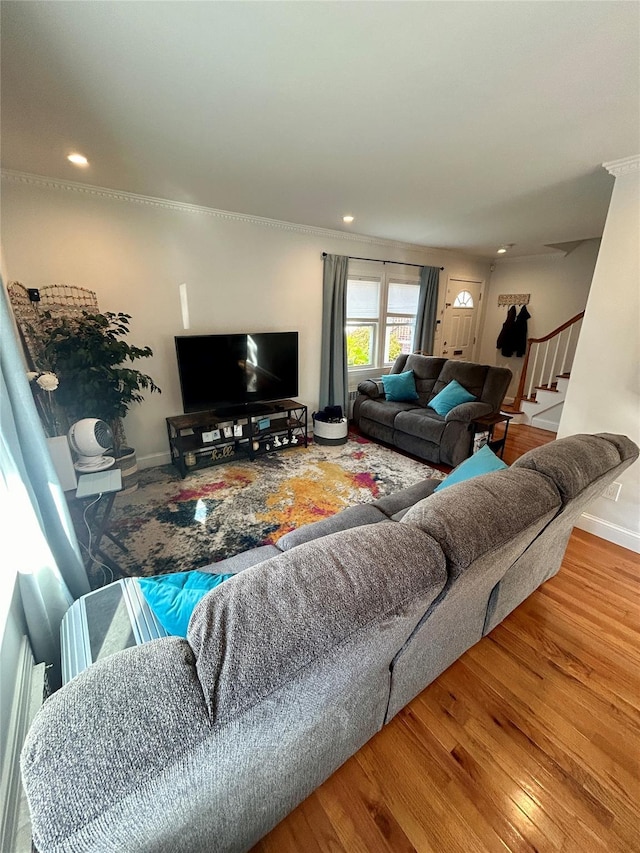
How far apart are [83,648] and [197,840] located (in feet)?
2.15

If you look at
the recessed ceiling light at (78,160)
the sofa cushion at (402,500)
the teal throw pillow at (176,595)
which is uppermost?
the recessed ceiling light at (78,160)

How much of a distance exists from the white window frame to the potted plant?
284 centimetres

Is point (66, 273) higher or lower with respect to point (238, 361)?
higher

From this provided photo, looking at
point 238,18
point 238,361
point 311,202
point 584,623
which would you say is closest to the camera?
point 238,18

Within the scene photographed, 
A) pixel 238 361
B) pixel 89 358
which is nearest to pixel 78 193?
pixel 89 358

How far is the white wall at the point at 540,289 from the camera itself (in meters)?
5.14

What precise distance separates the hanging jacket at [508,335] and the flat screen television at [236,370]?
4238mm

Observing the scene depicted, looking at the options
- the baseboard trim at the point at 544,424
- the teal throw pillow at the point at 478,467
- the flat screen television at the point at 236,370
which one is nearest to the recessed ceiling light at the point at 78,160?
the flat screen television at the point at 236,370

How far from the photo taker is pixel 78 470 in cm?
210

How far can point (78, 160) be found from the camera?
2166mm

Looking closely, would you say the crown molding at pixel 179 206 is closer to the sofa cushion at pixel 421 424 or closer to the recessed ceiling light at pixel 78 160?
the recessed ceiling light at pixel 78 160

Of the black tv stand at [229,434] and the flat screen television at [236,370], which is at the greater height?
the flat screen television at [236,370]

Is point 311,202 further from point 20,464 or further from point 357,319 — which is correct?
point 20,464

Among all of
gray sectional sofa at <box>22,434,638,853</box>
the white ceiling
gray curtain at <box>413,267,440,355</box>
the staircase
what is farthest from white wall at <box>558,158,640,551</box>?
gray curtain at <box>413,267,440,355</box>
